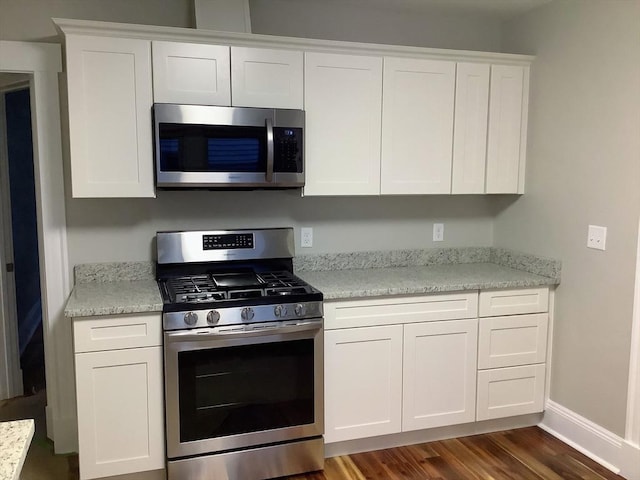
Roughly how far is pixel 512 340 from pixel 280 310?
137 cm

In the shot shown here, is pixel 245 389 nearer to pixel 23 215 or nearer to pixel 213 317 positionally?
pixel 213 317

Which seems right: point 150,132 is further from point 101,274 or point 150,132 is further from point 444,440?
point 444,440

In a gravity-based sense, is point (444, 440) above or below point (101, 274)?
below

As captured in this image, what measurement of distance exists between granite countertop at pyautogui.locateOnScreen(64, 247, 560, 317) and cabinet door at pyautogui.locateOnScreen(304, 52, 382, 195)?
492 millimetres

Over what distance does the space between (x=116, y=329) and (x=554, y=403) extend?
94.5 inches

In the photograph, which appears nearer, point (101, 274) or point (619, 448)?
point (619, 448)

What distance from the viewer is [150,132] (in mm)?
2568

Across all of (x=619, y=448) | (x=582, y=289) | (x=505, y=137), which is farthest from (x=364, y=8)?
(x=619, y=448)

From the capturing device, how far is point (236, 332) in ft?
7.90

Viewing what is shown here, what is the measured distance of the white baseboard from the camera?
2602mm

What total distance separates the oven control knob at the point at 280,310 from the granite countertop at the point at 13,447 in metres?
1.34

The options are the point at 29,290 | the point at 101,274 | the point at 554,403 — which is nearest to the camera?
the point at 101,274

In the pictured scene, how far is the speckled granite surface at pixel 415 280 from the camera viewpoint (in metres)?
2.72

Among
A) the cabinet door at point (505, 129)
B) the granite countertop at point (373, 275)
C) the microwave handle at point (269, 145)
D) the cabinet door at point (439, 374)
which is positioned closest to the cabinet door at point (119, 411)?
the granite countertop at point (373, 275)
